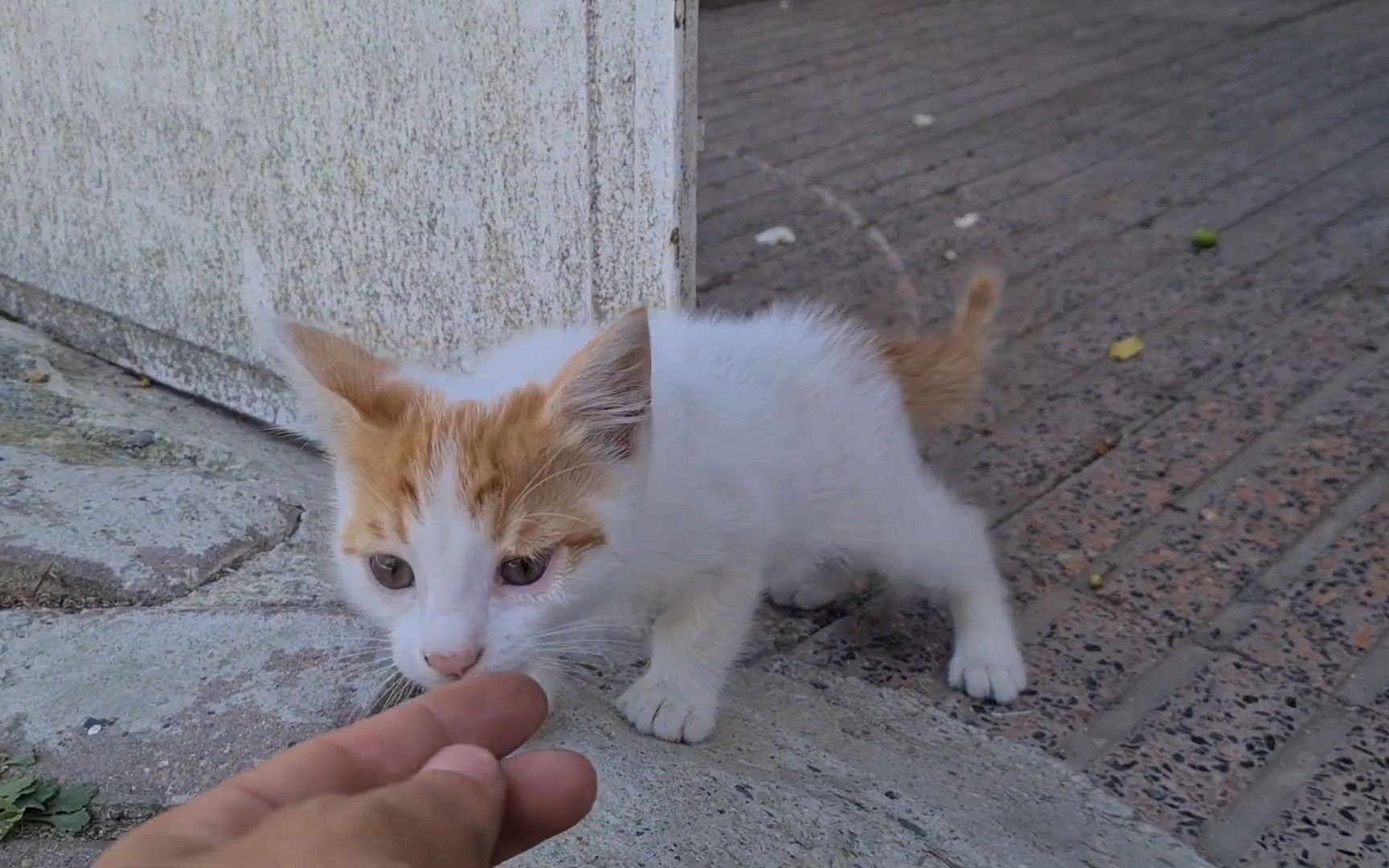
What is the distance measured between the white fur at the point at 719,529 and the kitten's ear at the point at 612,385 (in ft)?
0.19

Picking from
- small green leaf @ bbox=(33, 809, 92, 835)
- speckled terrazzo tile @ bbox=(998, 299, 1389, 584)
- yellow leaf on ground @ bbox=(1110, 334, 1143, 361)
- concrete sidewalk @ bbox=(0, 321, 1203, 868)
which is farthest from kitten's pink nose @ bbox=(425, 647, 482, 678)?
yellow leaf on ground @ bbox=(1110, 334, 1143, 361)

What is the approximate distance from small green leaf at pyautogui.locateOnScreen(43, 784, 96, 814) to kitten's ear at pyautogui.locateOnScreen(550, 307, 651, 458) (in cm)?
84

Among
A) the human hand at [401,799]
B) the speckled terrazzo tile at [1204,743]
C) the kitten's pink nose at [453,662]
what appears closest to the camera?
the human hand at [401,799]

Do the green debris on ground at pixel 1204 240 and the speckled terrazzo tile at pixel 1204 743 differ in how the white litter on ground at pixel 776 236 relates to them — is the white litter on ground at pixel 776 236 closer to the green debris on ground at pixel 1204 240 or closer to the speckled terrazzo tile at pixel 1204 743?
the green debris on ground at pixel 1204 240

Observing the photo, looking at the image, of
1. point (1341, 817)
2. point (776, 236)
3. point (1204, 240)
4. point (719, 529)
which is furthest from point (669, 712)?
point (1204, 240)

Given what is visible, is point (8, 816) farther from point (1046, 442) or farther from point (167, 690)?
point (1046, 442)

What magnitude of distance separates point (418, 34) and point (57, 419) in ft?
4.21

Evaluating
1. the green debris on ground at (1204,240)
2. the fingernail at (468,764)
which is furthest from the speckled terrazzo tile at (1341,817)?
the green debris on ground at (1204,240)

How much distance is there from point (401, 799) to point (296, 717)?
103 centimetres

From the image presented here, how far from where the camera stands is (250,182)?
112 inches

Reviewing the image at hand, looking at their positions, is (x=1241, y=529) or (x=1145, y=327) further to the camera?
(x=1145, y=327)

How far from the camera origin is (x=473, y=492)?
1633mm

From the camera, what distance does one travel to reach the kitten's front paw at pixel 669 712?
2016 millimetres

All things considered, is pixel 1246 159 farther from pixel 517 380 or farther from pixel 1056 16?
pixel 517 380
